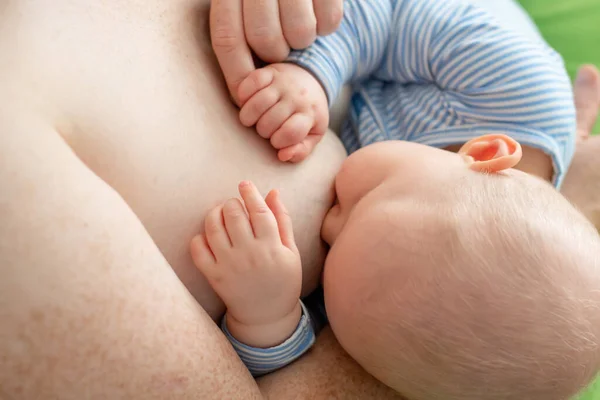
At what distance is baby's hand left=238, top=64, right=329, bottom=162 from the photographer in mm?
744

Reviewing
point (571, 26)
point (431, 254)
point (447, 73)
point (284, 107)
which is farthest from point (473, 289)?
point (571, 26)

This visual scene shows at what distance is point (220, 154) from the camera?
2.36ft

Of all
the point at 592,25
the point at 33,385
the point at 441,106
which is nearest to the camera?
the point at 33,385

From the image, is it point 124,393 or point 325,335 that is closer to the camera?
point 124,393

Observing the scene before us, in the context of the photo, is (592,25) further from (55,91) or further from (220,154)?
(55,91)

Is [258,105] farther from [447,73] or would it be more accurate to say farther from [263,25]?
[447,73]

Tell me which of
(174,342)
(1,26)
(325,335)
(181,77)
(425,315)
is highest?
(1,26)

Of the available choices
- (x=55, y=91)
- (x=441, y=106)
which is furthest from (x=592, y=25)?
(x=55, y=91)

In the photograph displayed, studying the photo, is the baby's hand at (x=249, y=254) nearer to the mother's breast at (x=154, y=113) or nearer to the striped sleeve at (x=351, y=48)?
the mother's breast at (x=154, y=113)

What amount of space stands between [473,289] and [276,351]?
28 cm

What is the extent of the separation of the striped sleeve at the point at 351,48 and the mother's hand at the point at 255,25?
62 mm

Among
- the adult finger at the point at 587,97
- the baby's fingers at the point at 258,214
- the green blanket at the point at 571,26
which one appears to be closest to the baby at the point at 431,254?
the baby's fingers at the point at 258,214

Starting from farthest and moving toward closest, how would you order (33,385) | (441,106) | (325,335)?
(441,106) → (325,335) → (33,385)

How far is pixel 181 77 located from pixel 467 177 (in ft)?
1.30
